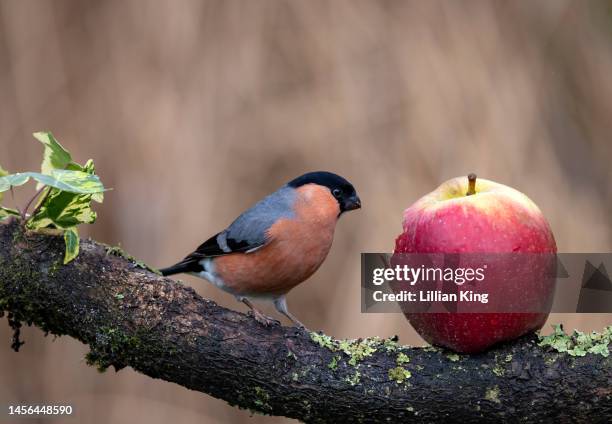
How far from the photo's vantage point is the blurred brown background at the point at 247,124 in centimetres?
329

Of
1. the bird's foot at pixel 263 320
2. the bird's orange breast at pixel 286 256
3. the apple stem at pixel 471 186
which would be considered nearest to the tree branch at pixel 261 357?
the bird's foot at pixel 263 320

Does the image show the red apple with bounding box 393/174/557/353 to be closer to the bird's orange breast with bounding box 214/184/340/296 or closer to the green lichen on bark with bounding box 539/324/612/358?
the green lichen on bark with bounding box 539/324/612/358

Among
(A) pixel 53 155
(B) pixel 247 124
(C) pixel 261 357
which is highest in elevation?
(B) pixel 247 124

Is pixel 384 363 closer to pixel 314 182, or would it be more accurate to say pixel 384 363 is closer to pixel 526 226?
pixel 526 226

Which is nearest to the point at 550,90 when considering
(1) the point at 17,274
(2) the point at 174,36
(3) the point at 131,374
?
(2) the point at 174,36

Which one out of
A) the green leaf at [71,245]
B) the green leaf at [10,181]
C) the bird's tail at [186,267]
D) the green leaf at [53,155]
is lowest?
the green leaf at [71,245]

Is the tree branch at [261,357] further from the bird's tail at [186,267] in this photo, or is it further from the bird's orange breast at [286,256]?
the bird's tail at [186,267]

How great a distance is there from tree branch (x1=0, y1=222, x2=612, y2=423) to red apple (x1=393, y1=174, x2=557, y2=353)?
2.2 inches

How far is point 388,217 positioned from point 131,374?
1160 mm

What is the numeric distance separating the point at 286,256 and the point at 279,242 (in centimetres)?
4

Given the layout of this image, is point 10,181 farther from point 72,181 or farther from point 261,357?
point 261,357

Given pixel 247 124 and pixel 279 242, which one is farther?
pixel 247 124

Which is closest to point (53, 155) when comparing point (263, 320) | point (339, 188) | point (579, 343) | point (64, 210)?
point (64, 210)

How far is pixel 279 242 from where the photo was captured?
1.98 m
